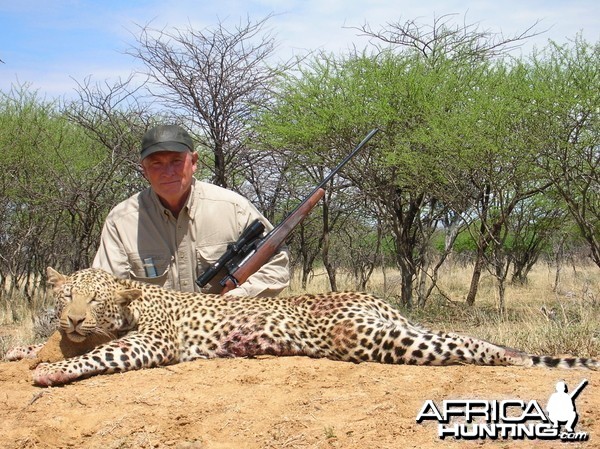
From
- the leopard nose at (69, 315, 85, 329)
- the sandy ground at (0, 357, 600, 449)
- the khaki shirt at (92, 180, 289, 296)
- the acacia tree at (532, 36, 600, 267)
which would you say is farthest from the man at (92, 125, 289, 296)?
the acacia tree at (532, 36, 600, 267)

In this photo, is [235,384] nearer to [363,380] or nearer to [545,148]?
[363,380]

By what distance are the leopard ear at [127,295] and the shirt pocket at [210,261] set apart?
1.09m

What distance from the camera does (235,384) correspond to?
14.6ft

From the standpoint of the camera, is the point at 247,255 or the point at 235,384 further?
the point at 247,255

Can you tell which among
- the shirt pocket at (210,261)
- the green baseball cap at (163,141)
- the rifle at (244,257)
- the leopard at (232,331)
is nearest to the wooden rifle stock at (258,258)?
the rifle at (244,257)

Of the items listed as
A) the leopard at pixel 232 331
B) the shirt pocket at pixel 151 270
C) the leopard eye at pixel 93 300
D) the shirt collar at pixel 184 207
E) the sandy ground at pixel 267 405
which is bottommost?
the sandy ground at pixel 267 405

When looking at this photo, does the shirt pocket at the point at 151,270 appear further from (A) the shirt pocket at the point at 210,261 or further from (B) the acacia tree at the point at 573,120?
(B) the acacia tree at the point at 573,120

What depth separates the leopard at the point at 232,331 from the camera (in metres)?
4.70

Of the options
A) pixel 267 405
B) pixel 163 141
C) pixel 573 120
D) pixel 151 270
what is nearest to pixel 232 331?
pixel 267 405

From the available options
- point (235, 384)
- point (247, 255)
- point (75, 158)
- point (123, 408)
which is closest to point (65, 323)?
point (123, 408)

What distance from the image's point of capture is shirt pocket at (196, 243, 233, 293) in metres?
6.09

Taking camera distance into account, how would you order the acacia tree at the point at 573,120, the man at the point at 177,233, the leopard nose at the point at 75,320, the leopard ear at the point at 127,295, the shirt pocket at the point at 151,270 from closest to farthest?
the leopard nose at the point at 75,320, the leopard ear at the point at 127,295, the man at the point at 177,233, the shirt pocket at the point at 151,270, the acacia tree at the point at 573,120

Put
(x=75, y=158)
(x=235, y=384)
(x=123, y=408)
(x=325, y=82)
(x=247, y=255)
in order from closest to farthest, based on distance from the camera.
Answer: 1. (x=123, y=408)
2. (x=235, y=384)
3. (x=247, y=255)
4. (x=325, y=82)
5. (x=75, y=158)

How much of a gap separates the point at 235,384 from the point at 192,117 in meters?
10.5
